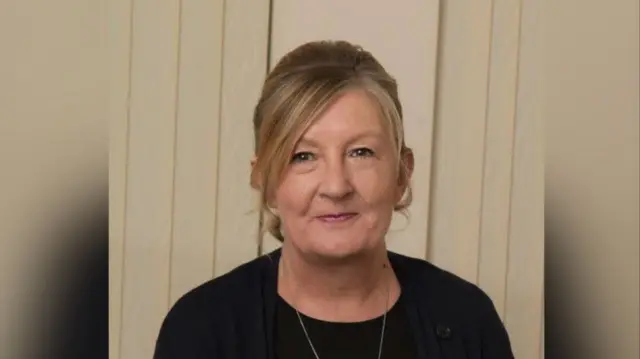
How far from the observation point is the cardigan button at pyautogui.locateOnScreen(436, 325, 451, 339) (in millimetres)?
1218

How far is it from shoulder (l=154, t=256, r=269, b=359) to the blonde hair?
135mm

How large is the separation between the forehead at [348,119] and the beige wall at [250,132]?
0.34 metres

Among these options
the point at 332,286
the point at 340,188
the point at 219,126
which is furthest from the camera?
the point at 219,126

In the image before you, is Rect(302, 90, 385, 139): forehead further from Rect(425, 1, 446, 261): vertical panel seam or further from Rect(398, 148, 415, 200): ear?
Rect(425, 1, 446, 261): vertical panel seam

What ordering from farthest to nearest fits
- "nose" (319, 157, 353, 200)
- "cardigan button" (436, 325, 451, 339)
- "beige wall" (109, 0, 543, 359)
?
"beige wall" (109, 0, 543, 359)
"cardigan button" (436, 325, 451, 339)
"nose" (319, 157, 353, 200)

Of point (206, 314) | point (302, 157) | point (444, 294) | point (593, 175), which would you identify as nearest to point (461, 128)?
point (593, 175)

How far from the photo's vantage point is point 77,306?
4.97 ft

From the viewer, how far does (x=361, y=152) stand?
1.14 metres

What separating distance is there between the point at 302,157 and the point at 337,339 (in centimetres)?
26

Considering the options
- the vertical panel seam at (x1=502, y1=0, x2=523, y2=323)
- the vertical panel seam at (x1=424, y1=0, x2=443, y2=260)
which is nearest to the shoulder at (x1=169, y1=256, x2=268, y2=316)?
the vertical panel seam at (x1=424, y1=0, x2=443, y2=260)

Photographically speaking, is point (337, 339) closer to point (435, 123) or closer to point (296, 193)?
point (296, 193)

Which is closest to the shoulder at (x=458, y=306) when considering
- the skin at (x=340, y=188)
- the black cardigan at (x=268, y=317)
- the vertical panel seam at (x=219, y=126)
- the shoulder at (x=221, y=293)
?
the black cardigan at (x=268, y=317)

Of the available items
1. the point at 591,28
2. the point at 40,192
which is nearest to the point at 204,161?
the point at 40,192

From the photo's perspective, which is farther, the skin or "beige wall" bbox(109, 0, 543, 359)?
"beige wall" bbox(109, 0, 543, 359)
